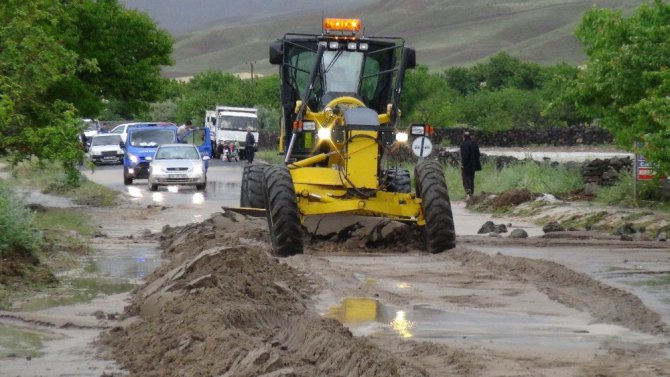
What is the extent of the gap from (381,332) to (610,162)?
22987 millimetres

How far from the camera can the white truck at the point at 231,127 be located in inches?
3145

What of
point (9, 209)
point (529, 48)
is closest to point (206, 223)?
point (9, 209)

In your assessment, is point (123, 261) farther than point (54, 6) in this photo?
No

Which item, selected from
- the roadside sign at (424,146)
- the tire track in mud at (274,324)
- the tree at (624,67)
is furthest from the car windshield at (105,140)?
the tire track in mud at (274,324)

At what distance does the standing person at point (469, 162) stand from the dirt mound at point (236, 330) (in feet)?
62.7

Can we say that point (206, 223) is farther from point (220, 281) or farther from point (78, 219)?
point (220, 281)

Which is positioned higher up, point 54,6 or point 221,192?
point 54,6

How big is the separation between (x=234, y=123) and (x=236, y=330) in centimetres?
7063

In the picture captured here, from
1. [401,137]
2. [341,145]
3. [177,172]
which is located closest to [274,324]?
[341,145]

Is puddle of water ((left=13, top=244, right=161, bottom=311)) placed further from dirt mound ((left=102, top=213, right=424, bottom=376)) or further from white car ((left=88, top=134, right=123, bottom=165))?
white car ((left=88, top=134, right=123, bottom=165))

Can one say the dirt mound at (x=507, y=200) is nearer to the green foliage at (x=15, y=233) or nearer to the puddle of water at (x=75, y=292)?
the green foliage at (x=15, y=233)

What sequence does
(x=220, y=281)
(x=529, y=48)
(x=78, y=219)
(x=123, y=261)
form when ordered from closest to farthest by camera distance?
(x=220, y=281)
(x=123, y=261)
(x=78, y=219)
(x=529, y=48)

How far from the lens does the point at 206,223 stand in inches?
914

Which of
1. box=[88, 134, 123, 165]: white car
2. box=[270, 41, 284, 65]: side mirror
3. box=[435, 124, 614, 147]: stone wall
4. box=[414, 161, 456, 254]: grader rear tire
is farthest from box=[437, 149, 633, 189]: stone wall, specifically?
box=[435, 124, 614, 147]: stone wall
